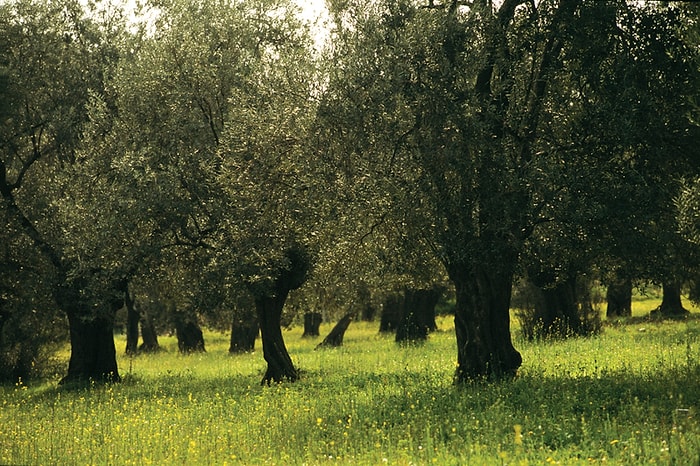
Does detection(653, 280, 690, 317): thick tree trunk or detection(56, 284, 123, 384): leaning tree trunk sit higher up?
detection(653, 280, 690, 317): thick tree trunk

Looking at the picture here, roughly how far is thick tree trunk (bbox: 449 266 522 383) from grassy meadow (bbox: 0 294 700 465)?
2.04 ft

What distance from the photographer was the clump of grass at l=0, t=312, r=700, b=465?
15188 millimetres

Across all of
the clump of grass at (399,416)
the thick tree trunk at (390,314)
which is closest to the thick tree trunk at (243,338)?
the thick tree trunk at (390,314)

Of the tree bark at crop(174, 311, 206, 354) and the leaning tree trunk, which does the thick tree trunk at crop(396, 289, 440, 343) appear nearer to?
the leaning tree trunk

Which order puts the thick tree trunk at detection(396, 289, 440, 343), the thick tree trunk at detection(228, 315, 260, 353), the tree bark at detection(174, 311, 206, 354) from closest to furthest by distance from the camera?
the thick tree trunk at detection(396, 289, 440, 343), the thick tree trunk at detection(228, 315, 260, 353), the tree bark at detection(174, 311, 206, 354)

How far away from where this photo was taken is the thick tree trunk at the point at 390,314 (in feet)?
180

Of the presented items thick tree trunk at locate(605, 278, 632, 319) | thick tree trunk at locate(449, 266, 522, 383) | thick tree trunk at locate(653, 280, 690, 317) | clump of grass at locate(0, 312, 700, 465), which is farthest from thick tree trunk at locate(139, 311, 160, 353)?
thick tree trunk at locate(449, 266, 522, 383)

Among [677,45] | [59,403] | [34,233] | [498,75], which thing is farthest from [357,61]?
[34,233]

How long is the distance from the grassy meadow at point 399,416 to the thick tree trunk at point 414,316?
11113 millimetres

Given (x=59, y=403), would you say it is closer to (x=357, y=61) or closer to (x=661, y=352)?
(x=357, y=61)

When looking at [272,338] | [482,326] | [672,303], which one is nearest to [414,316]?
[672,303]

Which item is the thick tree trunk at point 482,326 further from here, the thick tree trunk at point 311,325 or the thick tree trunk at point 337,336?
the thick tree trunk at point 311,325

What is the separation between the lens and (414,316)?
42.9 meters

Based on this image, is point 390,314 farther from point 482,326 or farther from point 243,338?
point 482,326
